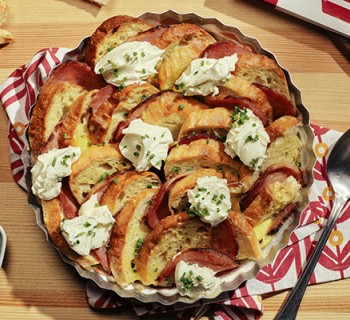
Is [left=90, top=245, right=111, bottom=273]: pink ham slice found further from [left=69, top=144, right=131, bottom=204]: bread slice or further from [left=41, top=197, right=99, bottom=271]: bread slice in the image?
[left=69, top=144, right=131, bottom=204]: bread slice

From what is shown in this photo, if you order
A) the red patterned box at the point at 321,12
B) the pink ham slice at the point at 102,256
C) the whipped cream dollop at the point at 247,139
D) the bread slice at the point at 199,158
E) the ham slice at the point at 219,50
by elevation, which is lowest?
the pink ham slice at the point at 102,256

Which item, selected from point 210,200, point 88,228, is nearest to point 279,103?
point 210,200

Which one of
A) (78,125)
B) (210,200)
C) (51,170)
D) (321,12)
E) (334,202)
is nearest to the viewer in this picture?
(210,200)

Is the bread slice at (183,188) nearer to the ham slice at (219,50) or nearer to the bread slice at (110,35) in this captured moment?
the ham slice at (219,50)

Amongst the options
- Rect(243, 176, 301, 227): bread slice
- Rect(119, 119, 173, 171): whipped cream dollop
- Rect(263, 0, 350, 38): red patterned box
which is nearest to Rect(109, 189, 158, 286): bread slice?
Rect(119, 119, 173, 171): whipped cream dollop

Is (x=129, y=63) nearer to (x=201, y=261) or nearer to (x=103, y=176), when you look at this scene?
(x=103, y=176)

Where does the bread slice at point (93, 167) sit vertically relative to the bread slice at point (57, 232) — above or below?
above

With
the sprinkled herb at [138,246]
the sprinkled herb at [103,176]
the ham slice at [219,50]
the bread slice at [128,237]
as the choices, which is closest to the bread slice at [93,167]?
the sprinkled herb at [103,176]
